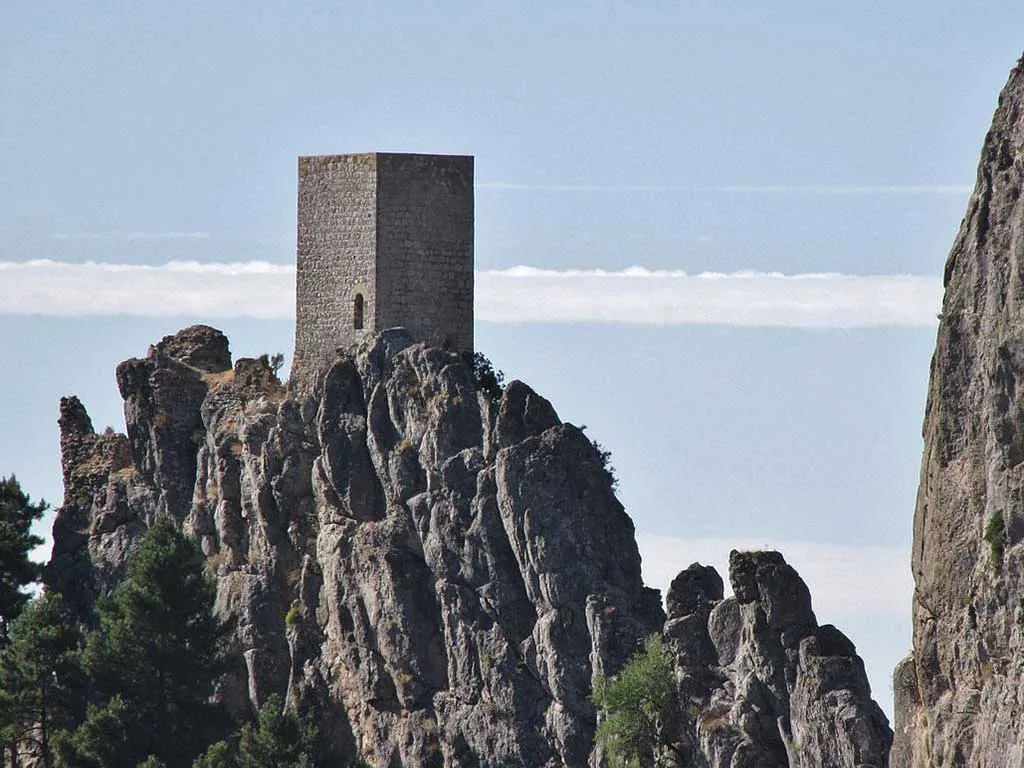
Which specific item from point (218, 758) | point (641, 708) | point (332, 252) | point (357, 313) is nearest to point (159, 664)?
point (218, 758)

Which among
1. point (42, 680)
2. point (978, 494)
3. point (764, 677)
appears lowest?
point (42, 680)

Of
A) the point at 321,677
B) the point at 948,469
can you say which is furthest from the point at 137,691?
the point at 948,469

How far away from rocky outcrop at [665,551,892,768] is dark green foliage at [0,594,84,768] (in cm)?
3140

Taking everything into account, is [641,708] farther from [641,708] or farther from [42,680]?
[42,680]

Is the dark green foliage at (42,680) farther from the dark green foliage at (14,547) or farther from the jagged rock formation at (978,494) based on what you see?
the jagged rock formation at (978,494)

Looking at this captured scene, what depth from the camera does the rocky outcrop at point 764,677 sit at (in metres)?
103

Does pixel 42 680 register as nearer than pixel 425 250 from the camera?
No

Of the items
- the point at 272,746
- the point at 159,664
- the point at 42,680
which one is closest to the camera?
the point at 272,746

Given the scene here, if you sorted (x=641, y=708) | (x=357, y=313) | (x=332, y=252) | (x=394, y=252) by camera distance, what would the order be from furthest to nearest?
(x=332, y=252), (x=357, y=313), (x=394, y=252), (x=641, y=708)

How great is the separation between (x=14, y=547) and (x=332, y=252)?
23041 mm

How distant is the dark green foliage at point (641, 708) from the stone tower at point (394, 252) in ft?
63.6

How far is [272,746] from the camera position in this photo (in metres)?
126

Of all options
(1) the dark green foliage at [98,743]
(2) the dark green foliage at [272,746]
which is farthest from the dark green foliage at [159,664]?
(2) the dark green foliage at [272,746]

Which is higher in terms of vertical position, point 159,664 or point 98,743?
Answer: point 159,664
